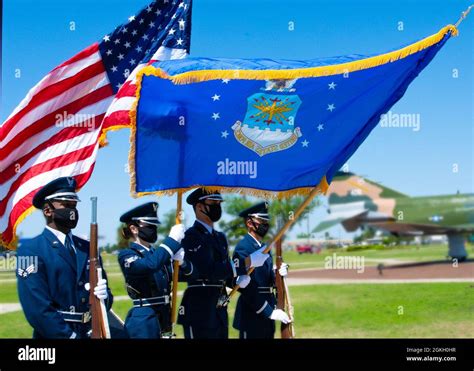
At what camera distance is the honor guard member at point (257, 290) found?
688 cm

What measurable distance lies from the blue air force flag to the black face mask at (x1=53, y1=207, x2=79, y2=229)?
95cm

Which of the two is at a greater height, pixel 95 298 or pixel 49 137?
pixel 49 137

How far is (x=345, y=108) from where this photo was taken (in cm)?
638

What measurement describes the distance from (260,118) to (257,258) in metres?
1.20

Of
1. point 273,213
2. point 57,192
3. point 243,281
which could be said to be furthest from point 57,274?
point 273,213

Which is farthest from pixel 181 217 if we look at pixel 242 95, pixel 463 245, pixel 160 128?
pixel 463 245

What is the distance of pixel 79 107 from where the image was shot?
263 inches

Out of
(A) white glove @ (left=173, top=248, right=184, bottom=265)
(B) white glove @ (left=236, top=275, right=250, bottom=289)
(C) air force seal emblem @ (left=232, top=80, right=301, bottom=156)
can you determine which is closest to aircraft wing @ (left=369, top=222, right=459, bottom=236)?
(B) white glove @ (left=236, top=275, right=250, bottom=289)

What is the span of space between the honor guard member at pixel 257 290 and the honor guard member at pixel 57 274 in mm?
1802

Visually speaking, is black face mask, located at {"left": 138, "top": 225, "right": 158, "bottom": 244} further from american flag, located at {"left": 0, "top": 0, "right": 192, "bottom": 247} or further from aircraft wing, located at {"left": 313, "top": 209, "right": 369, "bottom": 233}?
aircraft wing, located at {"left": 313, "top": 209, "right": 369, "bottom": 233}

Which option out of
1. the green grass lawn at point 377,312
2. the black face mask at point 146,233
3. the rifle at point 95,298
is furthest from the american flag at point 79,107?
the green grass lawn at point 377,312

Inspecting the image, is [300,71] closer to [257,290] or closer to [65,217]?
[257,290]

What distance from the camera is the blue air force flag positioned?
245 inches

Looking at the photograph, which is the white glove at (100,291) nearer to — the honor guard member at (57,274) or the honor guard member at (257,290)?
the honor guard member at (57,274)
